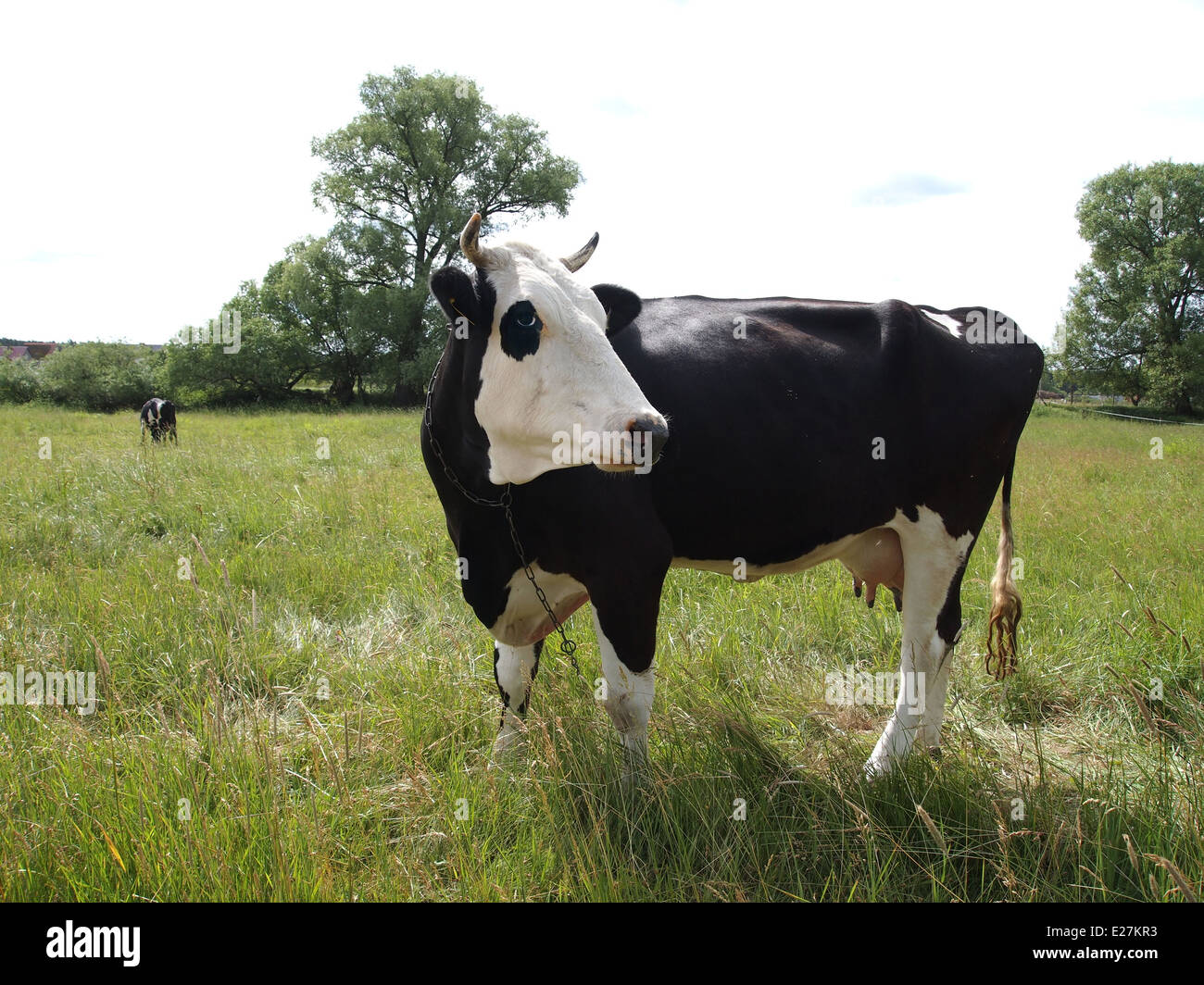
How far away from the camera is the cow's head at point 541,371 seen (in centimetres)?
235

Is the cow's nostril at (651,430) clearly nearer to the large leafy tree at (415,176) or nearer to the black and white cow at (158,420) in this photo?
the black and white cow at (158,420)

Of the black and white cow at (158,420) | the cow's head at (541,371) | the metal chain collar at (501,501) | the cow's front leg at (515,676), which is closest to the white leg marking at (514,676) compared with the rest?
the cow's front leg at (515,676)

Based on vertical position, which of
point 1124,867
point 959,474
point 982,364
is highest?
point 982,364

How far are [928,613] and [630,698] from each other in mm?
1718

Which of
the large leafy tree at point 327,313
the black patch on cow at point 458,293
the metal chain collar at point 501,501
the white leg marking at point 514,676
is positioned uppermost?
the large leafy tree at point 327,313

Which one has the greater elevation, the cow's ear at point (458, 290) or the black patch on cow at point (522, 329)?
the cow's ear at point (458, 290)

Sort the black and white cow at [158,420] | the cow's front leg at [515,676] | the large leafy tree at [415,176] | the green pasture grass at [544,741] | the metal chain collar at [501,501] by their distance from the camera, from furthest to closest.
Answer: the large leafy tree at [415,176] → the black and white cow at [158,420] → the cow's front leg at [515,676] → the metal chain collar at [501,501] → the green pasture grass at [544,741]

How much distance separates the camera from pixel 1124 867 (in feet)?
8.29

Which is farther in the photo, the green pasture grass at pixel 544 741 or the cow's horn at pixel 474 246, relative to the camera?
the cow's horn at pixel 474 246

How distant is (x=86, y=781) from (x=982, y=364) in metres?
4.33

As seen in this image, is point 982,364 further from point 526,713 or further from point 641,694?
point 526,713

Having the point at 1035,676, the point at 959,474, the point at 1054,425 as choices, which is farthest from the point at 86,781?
the point at 1054,425

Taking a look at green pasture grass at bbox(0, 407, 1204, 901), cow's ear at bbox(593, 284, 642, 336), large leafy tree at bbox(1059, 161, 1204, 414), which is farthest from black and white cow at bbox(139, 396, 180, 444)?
large leafy tree at bbox(1059, 161, 1204, 414)

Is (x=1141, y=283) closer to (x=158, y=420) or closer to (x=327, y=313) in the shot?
(x=327, y=313)
